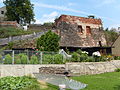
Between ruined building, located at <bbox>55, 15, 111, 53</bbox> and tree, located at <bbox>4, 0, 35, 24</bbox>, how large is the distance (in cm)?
2323

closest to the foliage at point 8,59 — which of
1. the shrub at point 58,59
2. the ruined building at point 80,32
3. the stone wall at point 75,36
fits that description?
the shrub at point 58,59

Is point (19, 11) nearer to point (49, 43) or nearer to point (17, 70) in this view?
point (49, 43)

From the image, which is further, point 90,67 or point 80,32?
point 80,32

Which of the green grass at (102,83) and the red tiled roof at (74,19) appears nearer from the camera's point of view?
the green grass at (102,83)

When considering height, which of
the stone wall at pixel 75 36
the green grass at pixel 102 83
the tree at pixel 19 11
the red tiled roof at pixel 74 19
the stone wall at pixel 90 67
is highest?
the tree at pixel 19 11

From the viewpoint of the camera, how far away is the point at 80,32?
101 feet

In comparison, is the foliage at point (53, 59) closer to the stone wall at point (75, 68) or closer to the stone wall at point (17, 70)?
the stone wall at point (75, 68)

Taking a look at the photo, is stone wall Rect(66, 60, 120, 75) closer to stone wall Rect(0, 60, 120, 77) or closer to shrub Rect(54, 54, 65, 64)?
stone wall Rect(0, 60, 120, 77)

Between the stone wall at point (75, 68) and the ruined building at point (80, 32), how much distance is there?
8.54 meters

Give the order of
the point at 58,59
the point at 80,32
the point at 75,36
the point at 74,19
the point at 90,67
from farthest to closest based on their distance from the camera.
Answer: the point at 80,32
the point at 74,19
the point at 75,36
the point at 90,67
the point at 58,59

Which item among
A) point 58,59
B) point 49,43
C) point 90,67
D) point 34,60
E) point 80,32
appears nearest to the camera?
point 34,60

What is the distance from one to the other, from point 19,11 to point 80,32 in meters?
25.4

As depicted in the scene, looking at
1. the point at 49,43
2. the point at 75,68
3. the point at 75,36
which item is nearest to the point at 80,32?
the point at 75,36

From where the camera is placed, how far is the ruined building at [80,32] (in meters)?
28.6
